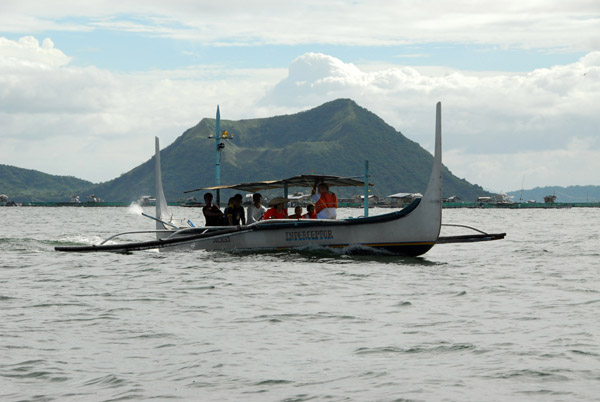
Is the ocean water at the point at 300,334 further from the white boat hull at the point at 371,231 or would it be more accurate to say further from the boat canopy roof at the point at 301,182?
the boat canopy roof at the point at 301,182

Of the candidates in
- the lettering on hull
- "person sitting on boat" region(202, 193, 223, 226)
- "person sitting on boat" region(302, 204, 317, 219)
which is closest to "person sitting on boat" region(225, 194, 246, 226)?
"person sitting on boat" region(202, 193, 223, 226)

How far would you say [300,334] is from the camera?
10984 millimetres

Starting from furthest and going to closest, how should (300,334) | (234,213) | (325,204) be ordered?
(234,213)
(325,204)
(300,334)

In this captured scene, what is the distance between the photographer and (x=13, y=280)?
1809 centimetres

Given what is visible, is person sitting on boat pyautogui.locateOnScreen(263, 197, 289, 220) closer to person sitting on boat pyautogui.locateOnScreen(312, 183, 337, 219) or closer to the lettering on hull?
person sitting on boat pyautogui.locateOnScreen(312, 183, 337, 219)

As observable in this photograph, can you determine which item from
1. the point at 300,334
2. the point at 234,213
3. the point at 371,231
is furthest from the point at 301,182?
the point at 300,334

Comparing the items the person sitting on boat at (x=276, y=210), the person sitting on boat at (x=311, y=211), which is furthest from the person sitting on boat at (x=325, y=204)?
the person sitting on boat at (x=276, y=210)

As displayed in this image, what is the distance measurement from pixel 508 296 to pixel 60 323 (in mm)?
8901

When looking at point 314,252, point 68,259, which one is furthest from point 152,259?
point 314,252

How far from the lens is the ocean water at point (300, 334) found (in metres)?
8.08

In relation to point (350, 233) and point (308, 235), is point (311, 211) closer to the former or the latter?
point (308, 235)

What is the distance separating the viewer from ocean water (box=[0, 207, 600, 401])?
318 inches

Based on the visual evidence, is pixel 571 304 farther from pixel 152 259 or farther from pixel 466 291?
pixel 152 259

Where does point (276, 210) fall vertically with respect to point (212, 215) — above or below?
above
